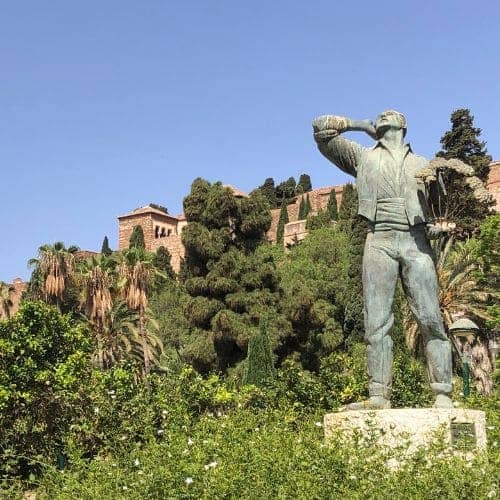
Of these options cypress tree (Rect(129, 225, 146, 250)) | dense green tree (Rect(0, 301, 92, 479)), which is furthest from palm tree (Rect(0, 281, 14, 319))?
Result: cypress tree (Rect(129, 225, 146, 250))

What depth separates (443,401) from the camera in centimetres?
556

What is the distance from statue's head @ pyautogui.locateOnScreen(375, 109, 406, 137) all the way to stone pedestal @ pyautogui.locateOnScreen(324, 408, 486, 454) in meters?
2.33

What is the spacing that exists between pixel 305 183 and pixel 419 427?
8224 cm

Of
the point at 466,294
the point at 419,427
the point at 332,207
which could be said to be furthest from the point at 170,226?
the point at 419,427

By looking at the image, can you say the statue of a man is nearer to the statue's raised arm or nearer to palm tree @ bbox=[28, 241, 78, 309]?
the statue's raised arm

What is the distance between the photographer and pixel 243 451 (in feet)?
19.3

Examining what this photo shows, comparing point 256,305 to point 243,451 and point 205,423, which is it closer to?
point 205,423

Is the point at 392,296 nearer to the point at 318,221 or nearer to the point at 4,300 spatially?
the point at 4,300

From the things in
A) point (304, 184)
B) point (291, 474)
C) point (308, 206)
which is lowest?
point (291, 474)

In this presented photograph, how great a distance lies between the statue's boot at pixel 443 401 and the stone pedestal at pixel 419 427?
178 mm

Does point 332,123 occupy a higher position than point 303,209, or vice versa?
point 303,209

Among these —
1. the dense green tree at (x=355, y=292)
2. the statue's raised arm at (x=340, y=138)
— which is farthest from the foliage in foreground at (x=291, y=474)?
the dense green tree at (x=355, y=292)

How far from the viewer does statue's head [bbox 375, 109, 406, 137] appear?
242 inches

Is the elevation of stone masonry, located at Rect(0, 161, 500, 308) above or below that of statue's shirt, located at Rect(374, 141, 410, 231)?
above
